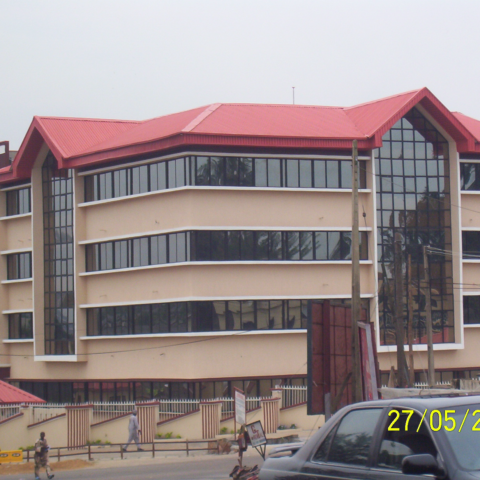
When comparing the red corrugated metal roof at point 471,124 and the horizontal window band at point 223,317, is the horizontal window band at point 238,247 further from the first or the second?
the red corrugated metal roof at point 471,124

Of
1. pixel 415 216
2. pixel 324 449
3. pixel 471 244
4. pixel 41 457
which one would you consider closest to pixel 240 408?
pixel 41 457

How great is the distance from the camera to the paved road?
78.2ft

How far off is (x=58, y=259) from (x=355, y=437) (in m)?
39.9

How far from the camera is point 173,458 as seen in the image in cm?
2966

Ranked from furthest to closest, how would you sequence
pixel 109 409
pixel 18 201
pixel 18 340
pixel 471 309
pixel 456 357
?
pixel 18 201, pixel 18 340, pixel 471 309, pixel 456 357, pixel 109 409

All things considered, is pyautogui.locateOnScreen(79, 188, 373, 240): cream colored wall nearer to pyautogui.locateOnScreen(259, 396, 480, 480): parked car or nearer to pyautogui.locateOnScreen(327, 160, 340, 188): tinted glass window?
pyautogui.locateOnScreen(327, 160, 340, 188): tinted glass window

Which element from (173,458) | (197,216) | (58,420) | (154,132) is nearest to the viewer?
(173,458)

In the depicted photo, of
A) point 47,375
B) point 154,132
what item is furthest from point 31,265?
point 154,132

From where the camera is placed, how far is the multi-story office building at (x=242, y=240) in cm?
3919

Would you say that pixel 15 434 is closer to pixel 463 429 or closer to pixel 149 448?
pixel 149 448

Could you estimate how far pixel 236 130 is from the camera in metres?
39.4

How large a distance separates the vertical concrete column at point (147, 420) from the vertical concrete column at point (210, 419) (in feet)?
6.64

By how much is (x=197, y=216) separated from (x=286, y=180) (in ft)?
15.2

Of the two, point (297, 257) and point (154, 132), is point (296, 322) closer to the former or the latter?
point (297, 257)
